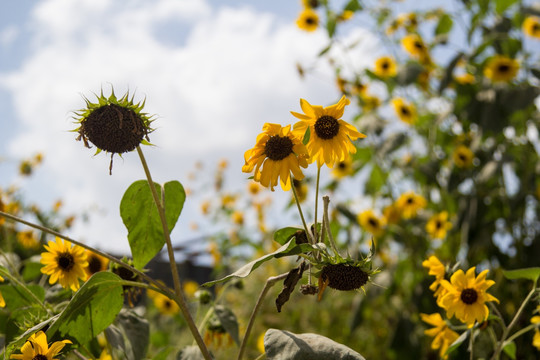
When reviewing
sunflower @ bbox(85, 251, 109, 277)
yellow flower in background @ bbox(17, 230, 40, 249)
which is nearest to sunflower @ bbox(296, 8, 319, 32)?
yellow flower in background @ bbox(17, 230, 40, 249)

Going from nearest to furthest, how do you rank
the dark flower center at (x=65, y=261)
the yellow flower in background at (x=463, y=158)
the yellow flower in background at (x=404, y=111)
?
the dark flower center at (x=65, y=261) → the yellow flower in background at (x=463, y=158) → the yellow flower in background at (x=404, y=111)

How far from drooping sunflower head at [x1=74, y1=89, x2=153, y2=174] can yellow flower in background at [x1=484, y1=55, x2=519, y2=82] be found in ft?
7.85

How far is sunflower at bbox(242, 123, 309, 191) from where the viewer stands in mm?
896

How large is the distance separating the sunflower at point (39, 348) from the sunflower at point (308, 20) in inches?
112

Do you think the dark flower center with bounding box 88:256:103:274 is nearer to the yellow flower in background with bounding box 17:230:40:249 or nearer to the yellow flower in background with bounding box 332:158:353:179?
the yellow flower in background with bounding box 17:230:40:249

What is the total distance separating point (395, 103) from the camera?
3.26 m

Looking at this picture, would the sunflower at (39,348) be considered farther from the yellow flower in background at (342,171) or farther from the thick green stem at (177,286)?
the yellow flower in background at (342,171)

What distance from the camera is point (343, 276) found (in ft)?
2.46

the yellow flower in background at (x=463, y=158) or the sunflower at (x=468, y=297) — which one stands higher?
the sunflower at (x=468, y=297)

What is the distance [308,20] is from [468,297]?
261 centimetres

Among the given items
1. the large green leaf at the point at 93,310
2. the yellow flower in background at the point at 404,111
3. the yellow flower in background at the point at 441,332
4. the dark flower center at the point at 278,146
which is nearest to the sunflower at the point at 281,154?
the dark flower center at the point at 278,146

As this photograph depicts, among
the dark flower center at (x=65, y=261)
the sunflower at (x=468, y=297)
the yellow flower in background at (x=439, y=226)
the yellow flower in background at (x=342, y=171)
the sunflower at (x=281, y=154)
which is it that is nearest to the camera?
the sunflower at (x=281, y=154)

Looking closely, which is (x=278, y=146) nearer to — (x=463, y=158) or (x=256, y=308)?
(x=256, y=308)

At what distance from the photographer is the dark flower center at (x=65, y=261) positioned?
1.12 m
